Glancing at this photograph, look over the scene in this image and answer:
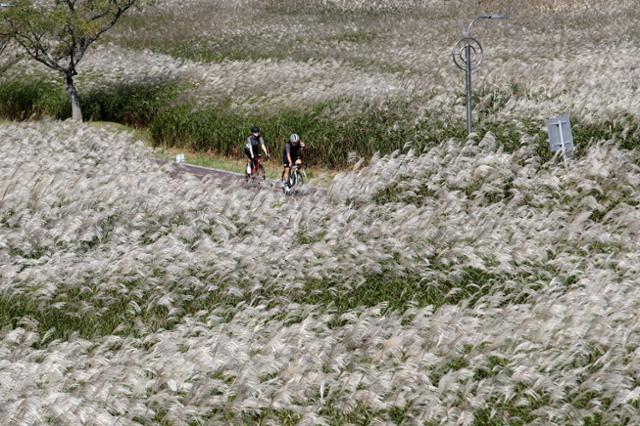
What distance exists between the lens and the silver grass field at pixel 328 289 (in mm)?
10289

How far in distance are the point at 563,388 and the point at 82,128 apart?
20.1 m

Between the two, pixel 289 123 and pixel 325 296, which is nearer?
pixel 325 296

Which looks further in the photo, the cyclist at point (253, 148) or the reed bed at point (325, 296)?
the cyclist at point (253, 148)

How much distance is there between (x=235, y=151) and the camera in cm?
3191

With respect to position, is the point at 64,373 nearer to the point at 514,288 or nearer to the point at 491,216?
the point at 514,288

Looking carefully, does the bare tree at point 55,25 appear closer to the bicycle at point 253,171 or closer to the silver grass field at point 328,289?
the silver grass field at point 328,289

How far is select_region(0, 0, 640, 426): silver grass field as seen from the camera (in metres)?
10.3

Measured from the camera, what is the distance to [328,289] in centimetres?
1448

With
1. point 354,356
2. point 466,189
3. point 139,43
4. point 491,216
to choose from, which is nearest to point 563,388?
point 354,356

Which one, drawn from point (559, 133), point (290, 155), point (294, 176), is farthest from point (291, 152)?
point (559, 133)

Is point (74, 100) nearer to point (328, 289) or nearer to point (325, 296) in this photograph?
point (325, 296)

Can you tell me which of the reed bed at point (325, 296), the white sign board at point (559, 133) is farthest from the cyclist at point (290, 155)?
the white sign board at point (559, 133)

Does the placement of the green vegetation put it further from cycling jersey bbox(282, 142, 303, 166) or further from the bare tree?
cycling jersey bbox(282, 142, 303, 166)

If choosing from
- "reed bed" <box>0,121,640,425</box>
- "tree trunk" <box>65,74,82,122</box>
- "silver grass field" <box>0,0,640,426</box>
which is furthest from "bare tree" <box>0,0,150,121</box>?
"reed bed" <box>0,121,640,425</box>
